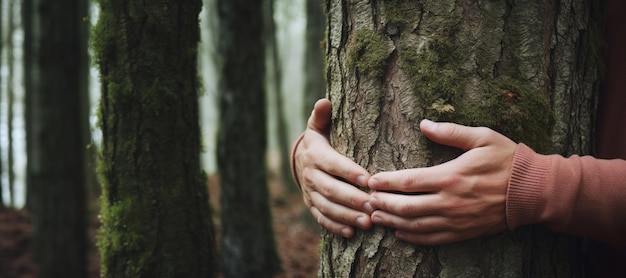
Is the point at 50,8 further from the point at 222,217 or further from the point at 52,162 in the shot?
the point at 222,217

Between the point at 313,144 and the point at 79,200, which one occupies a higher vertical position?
the point at 313,144

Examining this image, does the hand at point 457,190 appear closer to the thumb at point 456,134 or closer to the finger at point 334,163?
the thumb at point 456,134

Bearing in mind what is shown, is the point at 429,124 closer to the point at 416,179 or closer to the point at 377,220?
the point at 416,179

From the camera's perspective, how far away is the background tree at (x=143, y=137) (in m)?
2.24

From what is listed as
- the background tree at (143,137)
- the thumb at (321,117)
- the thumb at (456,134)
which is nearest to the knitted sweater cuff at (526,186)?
the thumb at (456,134)

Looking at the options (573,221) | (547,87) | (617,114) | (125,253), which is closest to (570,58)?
(547,87)

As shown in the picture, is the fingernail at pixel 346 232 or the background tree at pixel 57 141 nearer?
the fingernail at pixel 346 232

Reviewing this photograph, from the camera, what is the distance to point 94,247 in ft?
25.4

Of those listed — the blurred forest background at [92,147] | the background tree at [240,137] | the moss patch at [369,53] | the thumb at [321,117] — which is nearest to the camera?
the moss patch at [369,53]

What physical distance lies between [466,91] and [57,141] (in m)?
4.79

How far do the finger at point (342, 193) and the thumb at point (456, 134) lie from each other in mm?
286

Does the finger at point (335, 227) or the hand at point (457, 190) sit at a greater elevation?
the hand at point (457, 190)

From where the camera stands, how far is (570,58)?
151 cm

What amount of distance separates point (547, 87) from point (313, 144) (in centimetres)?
82
